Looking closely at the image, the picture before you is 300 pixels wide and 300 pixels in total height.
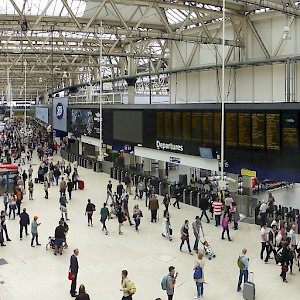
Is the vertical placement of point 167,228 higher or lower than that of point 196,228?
lower

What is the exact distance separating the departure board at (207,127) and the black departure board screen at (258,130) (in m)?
2.40

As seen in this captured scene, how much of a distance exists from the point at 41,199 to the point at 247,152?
10.6 metres

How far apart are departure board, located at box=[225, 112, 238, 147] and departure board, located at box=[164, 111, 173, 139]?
3981 mm

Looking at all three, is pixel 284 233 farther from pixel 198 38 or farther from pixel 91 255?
pixel 198 38

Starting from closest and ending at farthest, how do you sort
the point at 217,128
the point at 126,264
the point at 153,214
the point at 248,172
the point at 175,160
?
the point at 126,264 → the point at 248,172 → the point at 153,214 → the point at 217,128 → the point at 175,160

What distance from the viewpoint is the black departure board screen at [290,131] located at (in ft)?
47.2

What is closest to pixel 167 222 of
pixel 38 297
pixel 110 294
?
pixel 110 294

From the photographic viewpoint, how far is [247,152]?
1636 centimetres

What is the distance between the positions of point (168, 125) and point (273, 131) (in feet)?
21.3

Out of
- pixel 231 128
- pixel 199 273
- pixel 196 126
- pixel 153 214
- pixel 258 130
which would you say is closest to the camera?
pixel 199 273

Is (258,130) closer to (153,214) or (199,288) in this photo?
(153,214)

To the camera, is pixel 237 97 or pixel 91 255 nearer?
pixel 91 255

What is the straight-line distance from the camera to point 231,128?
1689 centimetres

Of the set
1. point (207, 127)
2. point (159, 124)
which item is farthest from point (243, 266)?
point (159, 124)
